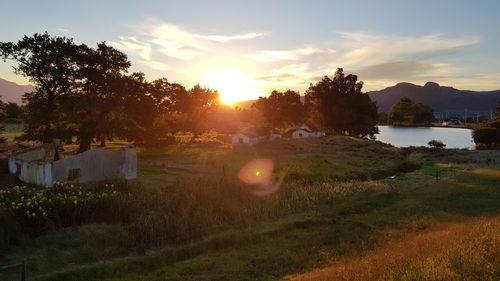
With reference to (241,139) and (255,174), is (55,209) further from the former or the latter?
(241,139)

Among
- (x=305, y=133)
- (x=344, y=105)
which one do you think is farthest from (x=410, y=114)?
(x=305, y=133)

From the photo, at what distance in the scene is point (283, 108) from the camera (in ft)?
388

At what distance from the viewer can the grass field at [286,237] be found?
42.2 ft

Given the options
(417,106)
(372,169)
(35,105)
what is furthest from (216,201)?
(417,106)

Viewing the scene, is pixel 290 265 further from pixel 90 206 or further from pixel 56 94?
pixel 56 94

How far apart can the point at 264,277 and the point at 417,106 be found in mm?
172208

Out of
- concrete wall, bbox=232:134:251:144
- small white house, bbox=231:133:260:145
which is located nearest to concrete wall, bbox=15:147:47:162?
small white house, bbox=231:133:260:145

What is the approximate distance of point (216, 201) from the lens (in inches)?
952

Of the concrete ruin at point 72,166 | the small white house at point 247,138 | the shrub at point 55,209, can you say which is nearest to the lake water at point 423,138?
the small white house at point 247,138

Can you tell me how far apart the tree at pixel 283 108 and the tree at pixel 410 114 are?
70.9 metres

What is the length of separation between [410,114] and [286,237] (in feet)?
545

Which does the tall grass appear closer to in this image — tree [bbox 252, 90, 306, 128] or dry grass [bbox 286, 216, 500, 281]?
dry grass [bbox 286, 216, 500, 281]

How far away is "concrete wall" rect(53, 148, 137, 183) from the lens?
33.0 metres

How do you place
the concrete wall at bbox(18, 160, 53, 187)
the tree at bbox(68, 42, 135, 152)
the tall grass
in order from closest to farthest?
the tall grass, the concrete wall at bbox(18, 160, 53, 187), the tree at bbox(68, 42, 135, 152)
